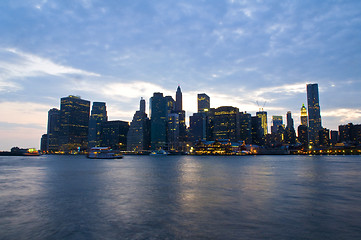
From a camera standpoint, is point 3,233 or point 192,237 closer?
point 192,237

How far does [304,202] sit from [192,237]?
18.6m

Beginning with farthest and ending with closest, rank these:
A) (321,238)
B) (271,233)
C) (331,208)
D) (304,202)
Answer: (304,202) → (331,208) → (271,233) → (321,238)

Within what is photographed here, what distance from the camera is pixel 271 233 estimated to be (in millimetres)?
18578

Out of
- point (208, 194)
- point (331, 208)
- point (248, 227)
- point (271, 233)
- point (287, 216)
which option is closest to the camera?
point (271, 233)

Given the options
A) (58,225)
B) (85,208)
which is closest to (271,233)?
(58,225)

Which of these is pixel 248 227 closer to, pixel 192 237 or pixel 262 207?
pixel 192 237

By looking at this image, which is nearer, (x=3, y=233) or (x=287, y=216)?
(x=3, y=233)

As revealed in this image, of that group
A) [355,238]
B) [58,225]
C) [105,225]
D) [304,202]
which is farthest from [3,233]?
[304,202]

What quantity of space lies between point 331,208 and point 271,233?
499 inches

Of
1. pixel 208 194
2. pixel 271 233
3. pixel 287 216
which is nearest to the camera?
pixel 271 233

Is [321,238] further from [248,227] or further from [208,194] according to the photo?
[208,194]

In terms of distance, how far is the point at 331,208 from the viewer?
88.6 ft

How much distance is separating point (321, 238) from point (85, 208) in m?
22.6

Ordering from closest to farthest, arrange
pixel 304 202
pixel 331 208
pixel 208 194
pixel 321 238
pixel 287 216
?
pixel 321 238 → pixel 287 216 → pixel 331 208 → pixel 304 202 → pixel 208 194
